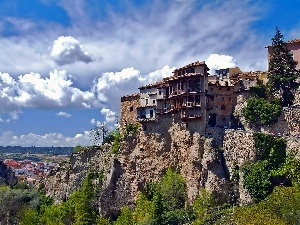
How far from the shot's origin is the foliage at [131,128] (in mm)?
75562

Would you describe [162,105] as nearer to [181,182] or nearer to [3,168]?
[181,182]

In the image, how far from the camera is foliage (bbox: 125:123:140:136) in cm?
7556

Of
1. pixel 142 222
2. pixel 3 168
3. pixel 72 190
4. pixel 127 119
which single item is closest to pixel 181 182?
pixel 142 222

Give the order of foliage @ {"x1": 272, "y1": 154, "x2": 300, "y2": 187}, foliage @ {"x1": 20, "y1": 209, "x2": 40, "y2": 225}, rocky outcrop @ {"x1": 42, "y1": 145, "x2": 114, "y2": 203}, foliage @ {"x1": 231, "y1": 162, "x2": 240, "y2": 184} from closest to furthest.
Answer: foliage @ {"x1": 272, "y1": 154, "x2": 300, "y2": 187}, foliage @ {"x1": 231, "y1": 162, "x2": 240, "y2": 184}, foliage @ {"x1": 20, "y1": 209, "x2": 40, "y2": 225}, rocky outcrop @ {"x1": 42, "y1": 145, "x2": 114, "y2": 203}

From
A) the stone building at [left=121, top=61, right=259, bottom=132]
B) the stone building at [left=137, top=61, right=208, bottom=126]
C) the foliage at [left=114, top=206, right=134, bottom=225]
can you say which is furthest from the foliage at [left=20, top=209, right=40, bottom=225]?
the stone building at [left=137, top=61, right=208, bottom=126]

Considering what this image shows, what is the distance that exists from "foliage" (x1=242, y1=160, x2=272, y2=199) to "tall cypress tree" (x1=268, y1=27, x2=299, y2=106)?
12762 millimetres

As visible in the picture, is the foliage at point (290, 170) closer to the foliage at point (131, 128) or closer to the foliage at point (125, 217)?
the foliage at point (125, 217)

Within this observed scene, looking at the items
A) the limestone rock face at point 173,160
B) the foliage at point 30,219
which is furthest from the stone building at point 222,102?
the foliage at point 30,219

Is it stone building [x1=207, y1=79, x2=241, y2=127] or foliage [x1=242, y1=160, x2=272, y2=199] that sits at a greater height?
stone building [x1=207, y1=79, x2=241, y2=127]

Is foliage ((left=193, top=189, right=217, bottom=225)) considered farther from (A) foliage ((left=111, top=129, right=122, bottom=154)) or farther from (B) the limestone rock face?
(A) foliage ((left=111, top=129, right=122, bottom=154))

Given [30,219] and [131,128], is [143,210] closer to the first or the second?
[131,128]

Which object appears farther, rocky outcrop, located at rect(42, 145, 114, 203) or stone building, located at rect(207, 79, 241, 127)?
rocky outcrop, located at rect(42, 145, 114, 203)

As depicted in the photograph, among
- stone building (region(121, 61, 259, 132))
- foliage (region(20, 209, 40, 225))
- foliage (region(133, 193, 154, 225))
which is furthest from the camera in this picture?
foliage (region(20, 209, 40, 225))

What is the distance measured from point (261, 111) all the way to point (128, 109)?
24821mm
